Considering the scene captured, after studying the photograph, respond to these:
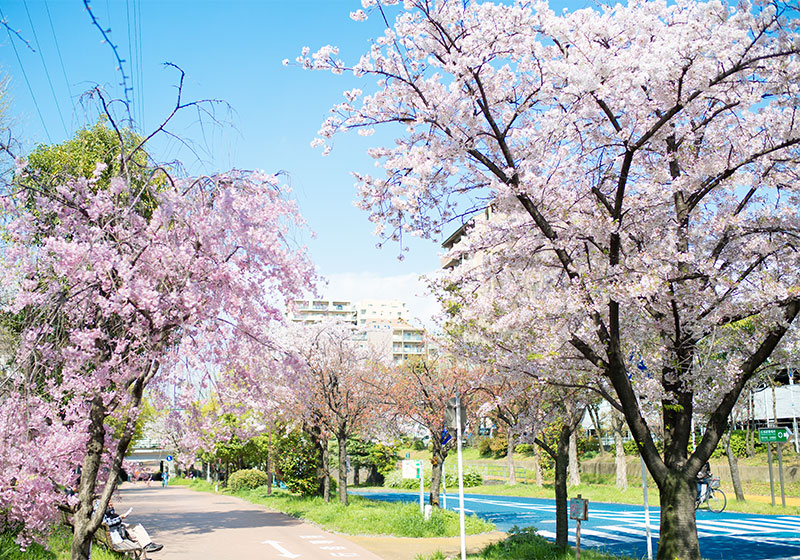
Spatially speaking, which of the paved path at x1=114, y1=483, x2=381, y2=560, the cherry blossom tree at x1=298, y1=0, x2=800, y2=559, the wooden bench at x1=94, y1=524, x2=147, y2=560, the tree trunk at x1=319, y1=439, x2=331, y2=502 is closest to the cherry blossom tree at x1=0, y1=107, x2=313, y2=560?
the cherry blossom tree at x1=298, y1=0, x2=800, y2=559

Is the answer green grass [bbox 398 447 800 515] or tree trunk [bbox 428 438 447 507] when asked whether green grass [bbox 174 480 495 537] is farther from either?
green grass [bbox 398 447 800 515]

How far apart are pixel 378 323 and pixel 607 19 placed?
338ft

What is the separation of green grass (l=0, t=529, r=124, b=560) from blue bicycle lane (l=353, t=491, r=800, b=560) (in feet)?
30.9

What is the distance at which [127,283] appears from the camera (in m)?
6.66

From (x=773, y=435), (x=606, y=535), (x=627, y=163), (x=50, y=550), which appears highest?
(x=627, y=163)

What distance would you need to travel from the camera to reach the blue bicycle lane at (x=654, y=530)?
1355 centimetres

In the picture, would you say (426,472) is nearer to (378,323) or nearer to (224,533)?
(224,533)

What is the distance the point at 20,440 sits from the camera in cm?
806

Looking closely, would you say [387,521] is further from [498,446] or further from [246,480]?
[498,446]

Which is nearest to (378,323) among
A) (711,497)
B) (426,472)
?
(426,472)

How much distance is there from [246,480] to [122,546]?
102ft

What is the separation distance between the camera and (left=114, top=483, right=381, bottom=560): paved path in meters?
14.1

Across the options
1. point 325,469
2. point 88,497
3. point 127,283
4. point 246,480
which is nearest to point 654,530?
point 325,469

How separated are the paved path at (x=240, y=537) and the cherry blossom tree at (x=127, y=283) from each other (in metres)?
5.80
